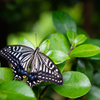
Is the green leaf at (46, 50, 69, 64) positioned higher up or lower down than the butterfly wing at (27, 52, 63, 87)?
higher up

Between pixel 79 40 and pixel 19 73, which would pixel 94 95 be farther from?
pixel 19 73

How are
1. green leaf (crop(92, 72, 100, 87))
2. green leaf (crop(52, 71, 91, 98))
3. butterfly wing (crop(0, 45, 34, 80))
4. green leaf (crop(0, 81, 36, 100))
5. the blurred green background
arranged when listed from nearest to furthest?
green leaf (crop(0, 81, 36, 100)) < green leaf (crop(52, 71, 91, 98)) < butterfly wing (crop(0, 45, 34, 80)) < green leaf (crop(92, 72, 100, 87)) < the blurred green background

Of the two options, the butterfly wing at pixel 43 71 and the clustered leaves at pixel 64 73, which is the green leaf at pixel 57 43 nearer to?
the clustered leaves at pixel 64 73

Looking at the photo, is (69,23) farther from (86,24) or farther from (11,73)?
(86,24)

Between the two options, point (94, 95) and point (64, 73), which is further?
point (94, 95)

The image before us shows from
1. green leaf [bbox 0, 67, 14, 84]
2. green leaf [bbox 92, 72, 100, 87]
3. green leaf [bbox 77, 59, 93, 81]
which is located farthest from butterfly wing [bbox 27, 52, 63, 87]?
green leaf [bbox 92, 72, 100, 87]

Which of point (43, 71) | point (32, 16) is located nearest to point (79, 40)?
point (43, 71)

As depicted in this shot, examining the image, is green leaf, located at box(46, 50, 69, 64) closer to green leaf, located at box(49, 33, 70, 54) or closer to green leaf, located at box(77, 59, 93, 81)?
green leaf, located at box(49, 33, 70, 54)
